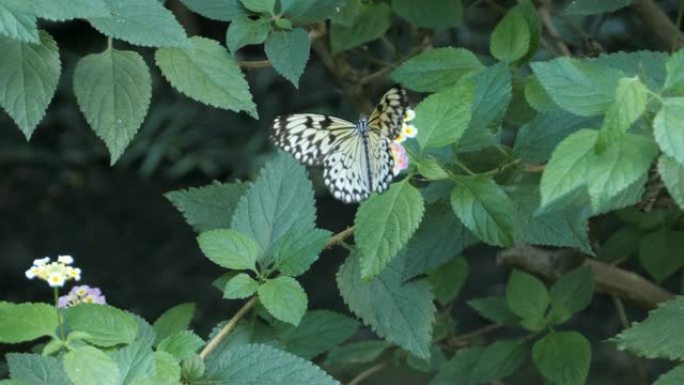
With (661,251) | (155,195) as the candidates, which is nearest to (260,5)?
(661,251)

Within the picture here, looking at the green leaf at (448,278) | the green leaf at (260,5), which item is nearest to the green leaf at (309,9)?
the green leaf at (260,5)

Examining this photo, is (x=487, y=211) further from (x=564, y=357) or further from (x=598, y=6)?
(x=564, y=357)

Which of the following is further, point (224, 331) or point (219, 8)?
point (219, 8)

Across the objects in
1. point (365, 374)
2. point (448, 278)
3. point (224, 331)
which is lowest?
point (365, 374)

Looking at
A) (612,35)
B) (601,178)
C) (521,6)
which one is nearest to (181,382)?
(601,178)

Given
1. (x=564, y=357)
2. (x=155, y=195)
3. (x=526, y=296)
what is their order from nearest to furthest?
(x=564, y=357), (x=526, y=296), (x=155, y=195)

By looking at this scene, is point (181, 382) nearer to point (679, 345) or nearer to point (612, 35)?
point (679, 345)

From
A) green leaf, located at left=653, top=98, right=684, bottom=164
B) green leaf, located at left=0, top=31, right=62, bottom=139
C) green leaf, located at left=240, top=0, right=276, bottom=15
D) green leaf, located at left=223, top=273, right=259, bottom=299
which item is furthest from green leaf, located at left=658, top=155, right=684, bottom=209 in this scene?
green leaf, located at left=0, top=31, right=62, bottom=139
